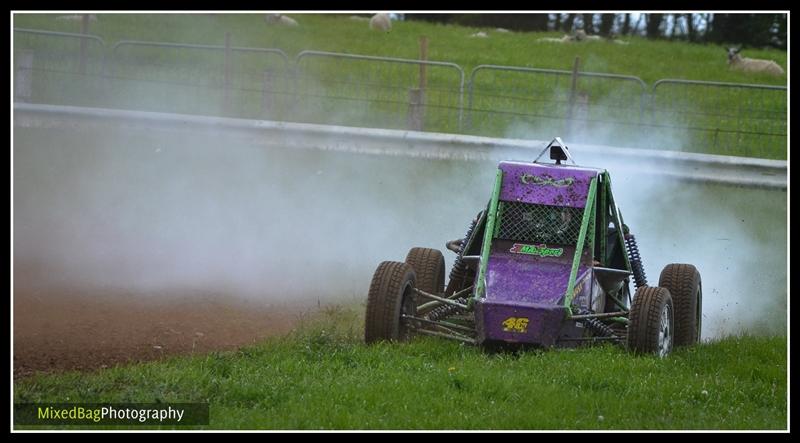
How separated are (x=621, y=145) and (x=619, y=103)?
1.21m

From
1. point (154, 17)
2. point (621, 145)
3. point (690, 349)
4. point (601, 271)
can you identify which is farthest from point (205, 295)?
point (154, 17)

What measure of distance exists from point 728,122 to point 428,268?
8.85m

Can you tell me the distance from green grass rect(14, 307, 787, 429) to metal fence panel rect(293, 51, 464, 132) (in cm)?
883

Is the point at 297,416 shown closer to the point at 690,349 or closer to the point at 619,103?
the point at 690,349

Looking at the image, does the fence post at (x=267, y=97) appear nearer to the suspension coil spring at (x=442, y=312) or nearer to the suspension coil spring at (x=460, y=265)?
the suspension coil spring at (x=460, y=265)

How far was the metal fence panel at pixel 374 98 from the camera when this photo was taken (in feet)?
58.0

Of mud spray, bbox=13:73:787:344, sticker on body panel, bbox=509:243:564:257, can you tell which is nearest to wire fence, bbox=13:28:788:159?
mud spray, bbox=13:73:787:344

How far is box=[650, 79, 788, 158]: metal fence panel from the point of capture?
17.3 meters

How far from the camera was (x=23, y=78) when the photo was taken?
17500 millimetres

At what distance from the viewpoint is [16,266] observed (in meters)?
12.3

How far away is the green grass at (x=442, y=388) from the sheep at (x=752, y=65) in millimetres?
17873

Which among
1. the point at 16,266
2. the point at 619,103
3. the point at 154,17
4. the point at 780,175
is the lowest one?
the point at 16,266

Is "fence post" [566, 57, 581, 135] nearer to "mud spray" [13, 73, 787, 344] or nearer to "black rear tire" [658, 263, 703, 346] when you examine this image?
"mud spray" [13, 73, 787, 344]
